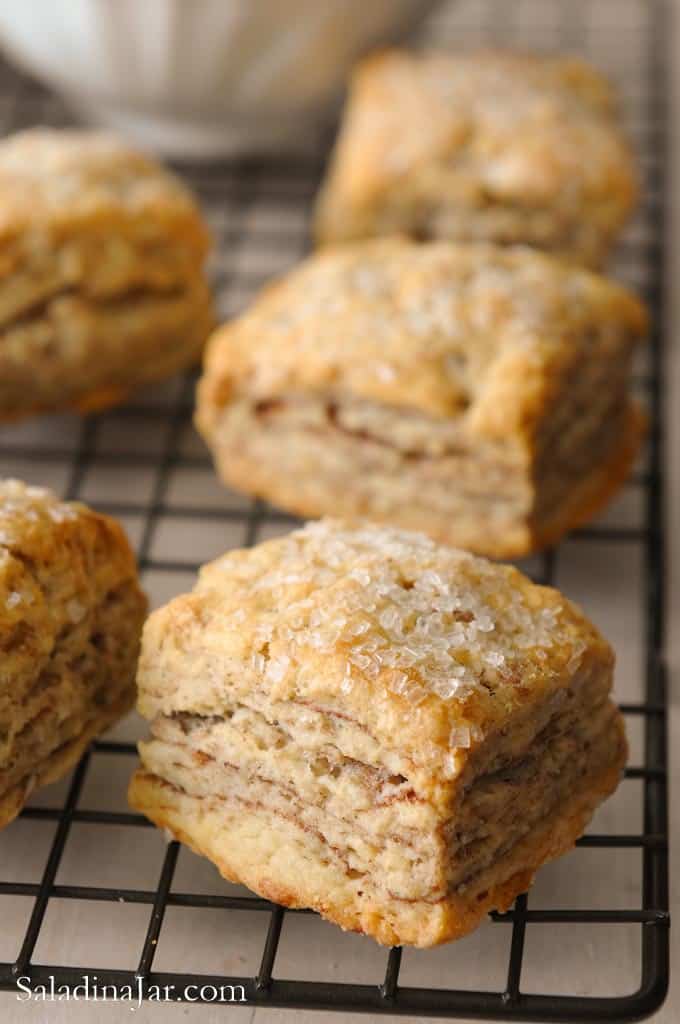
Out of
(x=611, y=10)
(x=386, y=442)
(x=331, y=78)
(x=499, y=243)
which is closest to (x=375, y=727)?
(x=386, y=442)

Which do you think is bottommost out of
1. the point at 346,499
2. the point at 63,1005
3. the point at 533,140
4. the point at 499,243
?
the point at 63,1005

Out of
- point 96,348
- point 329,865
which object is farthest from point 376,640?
point 96,348

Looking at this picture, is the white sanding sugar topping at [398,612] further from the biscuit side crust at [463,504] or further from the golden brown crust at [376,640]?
the biscuit side crust at [463,504]

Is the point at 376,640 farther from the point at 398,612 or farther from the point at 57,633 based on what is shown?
the point at 57,633

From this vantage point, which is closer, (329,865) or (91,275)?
(329,865)

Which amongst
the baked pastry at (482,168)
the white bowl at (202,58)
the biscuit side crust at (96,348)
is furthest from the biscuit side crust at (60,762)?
the white bowl at (202,58)

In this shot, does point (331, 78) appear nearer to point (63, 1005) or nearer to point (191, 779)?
point (191, 779)
